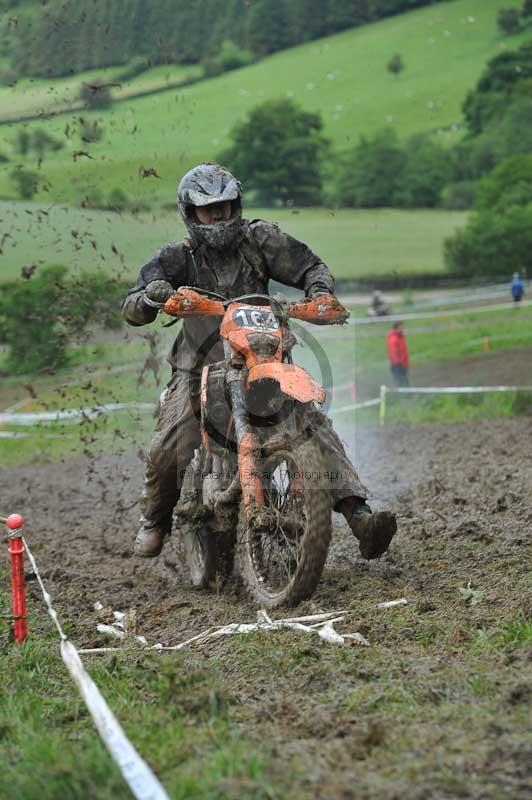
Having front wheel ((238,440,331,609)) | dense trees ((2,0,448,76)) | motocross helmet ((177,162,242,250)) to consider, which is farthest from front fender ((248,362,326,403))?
dense trees ((2,0,448,76))

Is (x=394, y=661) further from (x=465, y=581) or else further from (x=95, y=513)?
(x=95, y=513)

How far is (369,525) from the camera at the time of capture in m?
6.80

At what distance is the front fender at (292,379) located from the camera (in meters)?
6.53

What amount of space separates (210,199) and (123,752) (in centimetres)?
419

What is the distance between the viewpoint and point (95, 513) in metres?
12.4

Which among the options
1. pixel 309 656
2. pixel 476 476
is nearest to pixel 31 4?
pixel 476 476

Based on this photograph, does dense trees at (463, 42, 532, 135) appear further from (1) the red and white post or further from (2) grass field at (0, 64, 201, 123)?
(1) the red and white post

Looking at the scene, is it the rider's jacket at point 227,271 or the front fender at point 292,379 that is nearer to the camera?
the front fender at point 292,379

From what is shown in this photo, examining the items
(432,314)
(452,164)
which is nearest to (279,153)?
(432,314)

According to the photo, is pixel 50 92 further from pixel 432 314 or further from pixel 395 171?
pixel 395 171

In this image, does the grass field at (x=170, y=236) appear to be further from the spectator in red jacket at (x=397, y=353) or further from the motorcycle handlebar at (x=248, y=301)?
the motorcycle handlebar at (x=248, y=301)

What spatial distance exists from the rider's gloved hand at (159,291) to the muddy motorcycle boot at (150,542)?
1925 millimetres

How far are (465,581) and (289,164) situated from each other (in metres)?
20.9

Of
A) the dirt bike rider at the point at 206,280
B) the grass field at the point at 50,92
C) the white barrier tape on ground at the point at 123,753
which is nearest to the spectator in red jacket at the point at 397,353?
the grass field at the point at 50,92
